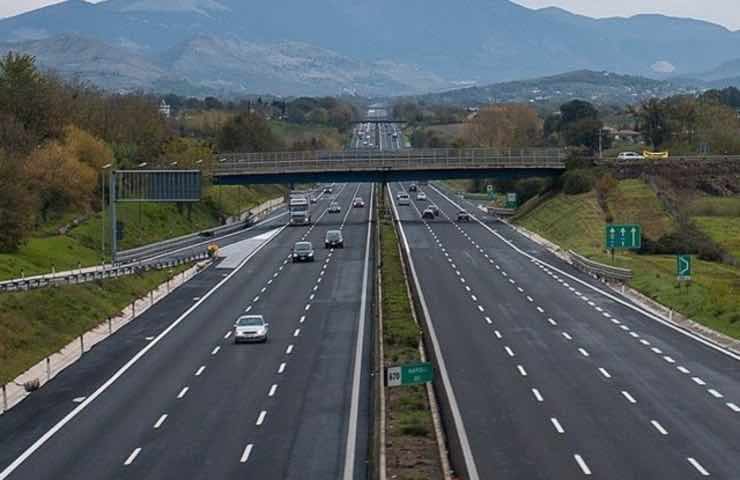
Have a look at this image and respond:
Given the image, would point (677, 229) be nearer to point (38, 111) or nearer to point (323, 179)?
point (323, 179)

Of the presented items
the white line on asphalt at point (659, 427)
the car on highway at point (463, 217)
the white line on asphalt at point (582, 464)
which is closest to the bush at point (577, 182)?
the car on highway at point (463, 217)

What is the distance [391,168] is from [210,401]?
85.1 metres

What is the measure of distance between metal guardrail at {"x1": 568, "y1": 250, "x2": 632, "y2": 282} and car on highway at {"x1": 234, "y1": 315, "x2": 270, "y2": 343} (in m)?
26.9

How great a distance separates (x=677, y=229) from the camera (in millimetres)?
104688

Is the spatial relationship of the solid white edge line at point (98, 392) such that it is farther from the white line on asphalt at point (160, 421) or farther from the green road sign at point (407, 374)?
the green road sign at point (407, 374)

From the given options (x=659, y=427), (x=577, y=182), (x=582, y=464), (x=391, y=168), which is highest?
(x=391, y=168)

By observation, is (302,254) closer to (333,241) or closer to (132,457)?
(333,241)

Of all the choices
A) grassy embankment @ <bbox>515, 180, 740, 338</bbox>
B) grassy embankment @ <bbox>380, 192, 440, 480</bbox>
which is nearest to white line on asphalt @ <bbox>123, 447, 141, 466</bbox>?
grassy embankment @ <bbox>380, 192, 440, 480</bbox>

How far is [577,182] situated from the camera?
409 feet

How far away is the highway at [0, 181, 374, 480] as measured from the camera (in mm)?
35562

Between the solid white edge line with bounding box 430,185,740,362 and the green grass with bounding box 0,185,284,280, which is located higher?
the green grass with bounding box 0,185,284,280

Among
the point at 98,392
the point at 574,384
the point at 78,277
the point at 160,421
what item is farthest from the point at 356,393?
the point at 78,277

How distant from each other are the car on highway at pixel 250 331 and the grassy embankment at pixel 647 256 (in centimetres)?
1886

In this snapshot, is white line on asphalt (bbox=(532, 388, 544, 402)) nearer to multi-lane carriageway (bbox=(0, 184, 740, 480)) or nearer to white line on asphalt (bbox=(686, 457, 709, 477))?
multi-lane carriageway (bbox=(0, 184, 740, 480))
